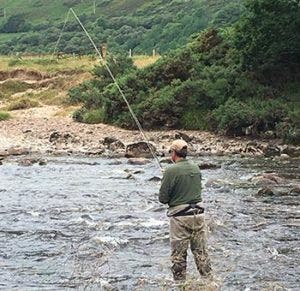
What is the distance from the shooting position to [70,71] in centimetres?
6262

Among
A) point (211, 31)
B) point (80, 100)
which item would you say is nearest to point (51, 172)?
point (211, 31)

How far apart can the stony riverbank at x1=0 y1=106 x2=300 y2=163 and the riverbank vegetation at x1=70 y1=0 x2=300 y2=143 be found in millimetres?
978

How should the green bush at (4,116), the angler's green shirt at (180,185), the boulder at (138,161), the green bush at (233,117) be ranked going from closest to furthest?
the angler's green shirt at (180,185)
the boulder at (138,161)
the green bush at (233,117)
the green bush at (4,116)

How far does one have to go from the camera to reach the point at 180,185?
11.6 m

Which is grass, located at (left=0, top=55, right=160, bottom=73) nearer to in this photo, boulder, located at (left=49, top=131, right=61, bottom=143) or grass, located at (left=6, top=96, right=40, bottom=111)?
grass, located at (left=6, top=96, right=40, bottom=111)

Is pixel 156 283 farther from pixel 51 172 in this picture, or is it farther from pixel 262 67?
pixel 262 67

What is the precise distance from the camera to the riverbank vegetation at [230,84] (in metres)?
36.6

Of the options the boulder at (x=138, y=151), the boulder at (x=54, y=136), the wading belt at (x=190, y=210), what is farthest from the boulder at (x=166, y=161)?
the wading belt at (x=190, y=210)

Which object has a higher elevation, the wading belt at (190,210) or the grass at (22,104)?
the wading belt at (190,210)

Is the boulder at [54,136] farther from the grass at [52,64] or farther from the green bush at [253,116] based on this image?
the grass at [52,64]

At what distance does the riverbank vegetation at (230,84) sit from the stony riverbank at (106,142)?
98cm

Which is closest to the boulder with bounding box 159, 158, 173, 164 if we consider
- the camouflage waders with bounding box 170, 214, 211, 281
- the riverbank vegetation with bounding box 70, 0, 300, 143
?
the riverbank vegetation with bounding box 70, 0, 300, 143

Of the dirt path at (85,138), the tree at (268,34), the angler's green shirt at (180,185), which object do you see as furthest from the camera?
the tree at (268,34)

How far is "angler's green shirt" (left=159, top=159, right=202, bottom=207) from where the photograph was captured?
11.6m
